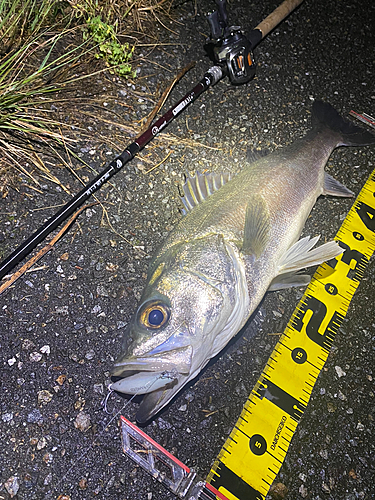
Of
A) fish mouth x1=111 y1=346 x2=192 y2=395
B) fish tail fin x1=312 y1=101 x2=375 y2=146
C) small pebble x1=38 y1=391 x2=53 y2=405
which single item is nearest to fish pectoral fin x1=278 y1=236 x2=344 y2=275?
fish mouth x1=111 y1=346 x2=192 y2=395

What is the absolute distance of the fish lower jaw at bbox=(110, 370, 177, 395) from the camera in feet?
6.18

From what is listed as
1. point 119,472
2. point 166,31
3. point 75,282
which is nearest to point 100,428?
point 119,472

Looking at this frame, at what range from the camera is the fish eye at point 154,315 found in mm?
1906

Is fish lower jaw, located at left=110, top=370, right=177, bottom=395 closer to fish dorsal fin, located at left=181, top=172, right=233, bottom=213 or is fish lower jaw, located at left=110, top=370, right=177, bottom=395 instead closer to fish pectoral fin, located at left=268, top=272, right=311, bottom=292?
fish pectoral fin, located at left=268, top=272, right=311, bottom=292

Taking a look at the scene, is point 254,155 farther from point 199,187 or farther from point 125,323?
point 125,323

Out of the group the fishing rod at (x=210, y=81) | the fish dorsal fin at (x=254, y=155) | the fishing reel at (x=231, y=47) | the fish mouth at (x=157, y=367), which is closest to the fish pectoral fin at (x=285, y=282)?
the fish mouth at (x=157, y=367)

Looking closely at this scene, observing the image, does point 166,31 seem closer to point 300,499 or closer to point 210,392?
point 210,392

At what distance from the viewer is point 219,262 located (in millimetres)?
2133

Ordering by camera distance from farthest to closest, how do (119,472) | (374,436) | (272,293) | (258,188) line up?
1. (272,293)
2. (258,188)
3. (374,436)
4. (119,472)

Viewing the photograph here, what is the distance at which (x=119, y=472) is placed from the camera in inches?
83.0

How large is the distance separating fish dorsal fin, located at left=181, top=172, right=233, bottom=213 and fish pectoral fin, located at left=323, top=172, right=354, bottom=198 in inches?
33.3

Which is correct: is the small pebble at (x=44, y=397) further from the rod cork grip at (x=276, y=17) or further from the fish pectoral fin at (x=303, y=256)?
the rod cork grip at (x=276, y=17)

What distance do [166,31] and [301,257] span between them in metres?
2.68

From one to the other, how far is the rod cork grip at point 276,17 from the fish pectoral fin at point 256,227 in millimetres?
1893
